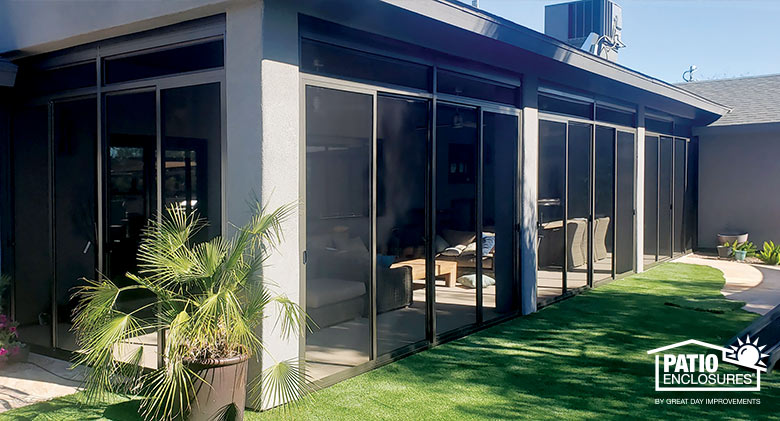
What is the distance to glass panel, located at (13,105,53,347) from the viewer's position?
620cm

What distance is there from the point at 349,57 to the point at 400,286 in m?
3.24

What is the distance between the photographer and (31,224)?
634 centimetres

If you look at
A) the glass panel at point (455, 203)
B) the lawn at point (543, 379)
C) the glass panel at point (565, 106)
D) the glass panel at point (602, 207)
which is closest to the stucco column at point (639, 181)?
the glass panel at point (602, 207)

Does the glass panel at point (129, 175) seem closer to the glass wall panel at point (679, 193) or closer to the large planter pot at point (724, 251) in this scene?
the glass wall panel at point (679, 193)

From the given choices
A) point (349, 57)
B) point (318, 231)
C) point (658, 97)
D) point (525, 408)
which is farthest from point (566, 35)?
point (525, 408)

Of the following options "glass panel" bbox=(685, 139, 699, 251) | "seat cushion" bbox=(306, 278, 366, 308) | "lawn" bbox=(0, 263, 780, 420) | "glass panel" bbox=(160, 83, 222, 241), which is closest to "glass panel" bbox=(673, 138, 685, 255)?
"glass panel" bbox=(685, 139, 699, 251)

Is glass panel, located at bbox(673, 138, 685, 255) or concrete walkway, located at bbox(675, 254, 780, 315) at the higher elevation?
glass panel, located at bbox(673, 138, 685, 255)

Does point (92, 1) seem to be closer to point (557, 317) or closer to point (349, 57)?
point (349, 57)

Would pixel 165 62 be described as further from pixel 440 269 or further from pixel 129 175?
pixel 440 269

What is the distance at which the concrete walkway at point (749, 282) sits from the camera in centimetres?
809

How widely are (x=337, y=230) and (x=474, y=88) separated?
10.1ft

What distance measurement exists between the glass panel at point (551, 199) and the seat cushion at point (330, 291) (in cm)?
412

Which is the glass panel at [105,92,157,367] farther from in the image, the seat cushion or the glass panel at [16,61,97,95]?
the seat cushion

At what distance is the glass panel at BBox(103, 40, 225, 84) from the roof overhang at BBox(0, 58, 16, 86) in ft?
4.38
